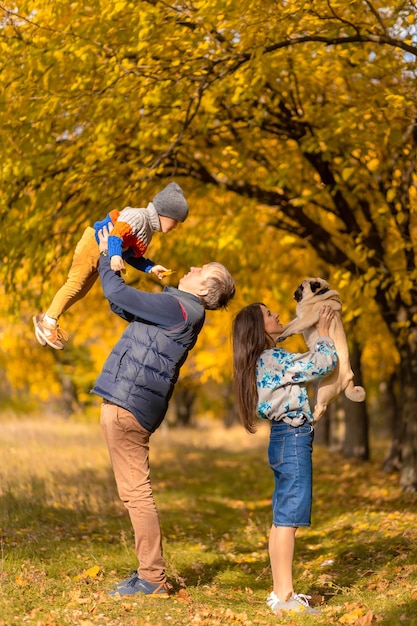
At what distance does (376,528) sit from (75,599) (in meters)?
4.07

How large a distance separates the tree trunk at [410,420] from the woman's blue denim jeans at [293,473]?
21.8 ft

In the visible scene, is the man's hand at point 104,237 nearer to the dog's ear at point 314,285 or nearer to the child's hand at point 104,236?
the child's hand at point 104,236

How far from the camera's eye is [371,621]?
15.8ft

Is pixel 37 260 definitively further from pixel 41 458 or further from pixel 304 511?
pixel 41 458

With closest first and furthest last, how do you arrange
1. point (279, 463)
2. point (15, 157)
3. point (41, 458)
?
point (279, 463)
point (15, 157)
point (41, 458)

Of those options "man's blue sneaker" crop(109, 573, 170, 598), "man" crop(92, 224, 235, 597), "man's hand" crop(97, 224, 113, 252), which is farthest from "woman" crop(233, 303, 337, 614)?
"man's hand" crop(97, 224, 113, 252)

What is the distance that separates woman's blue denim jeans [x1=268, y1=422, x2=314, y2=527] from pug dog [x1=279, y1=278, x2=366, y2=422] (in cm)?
18

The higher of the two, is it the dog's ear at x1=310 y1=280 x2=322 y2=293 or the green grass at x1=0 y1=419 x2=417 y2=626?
the dog's ear at x1=310 y1=280 x2=322 y2=293

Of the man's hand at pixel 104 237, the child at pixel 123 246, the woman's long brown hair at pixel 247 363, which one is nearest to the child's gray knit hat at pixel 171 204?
the child at pixel 123 246

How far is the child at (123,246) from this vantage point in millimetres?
5180

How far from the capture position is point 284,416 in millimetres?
5094

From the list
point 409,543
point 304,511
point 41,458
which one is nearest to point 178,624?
point 304,511

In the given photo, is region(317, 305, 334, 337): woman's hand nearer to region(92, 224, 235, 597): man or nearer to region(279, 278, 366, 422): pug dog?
region(279, 278, 366, 422): pug dog

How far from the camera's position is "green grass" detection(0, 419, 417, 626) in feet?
16.6
